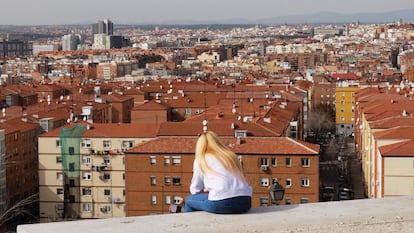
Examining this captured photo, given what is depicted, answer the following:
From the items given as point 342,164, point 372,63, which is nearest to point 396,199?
point 342,164

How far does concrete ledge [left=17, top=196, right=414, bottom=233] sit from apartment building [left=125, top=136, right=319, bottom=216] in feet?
30.6

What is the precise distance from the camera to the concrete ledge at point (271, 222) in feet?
9.54

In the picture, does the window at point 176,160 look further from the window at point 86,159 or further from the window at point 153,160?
the window at point 86,159

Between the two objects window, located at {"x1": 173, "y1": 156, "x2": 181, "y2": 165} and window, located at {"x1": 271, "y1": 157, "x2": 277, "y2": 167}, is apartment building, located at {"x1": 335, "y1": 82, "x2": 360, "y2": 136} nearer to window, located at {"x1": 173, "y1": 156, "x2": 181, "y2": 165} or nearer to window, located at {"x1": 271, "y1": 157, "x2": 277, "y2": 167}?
window, located at {"x1": 271, "y1": 157, "x2": 277, "y2": 167}

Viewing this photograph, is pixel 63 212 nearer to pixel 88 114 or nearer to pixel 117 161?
pixel 117 161

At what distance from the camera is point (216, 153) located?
318cm

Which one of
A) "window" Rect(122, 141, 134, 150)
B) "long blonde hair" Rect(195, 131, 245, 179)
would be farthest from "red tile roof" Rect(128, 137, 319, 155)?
"long blonde hair" Rect(195, 131, 245, 179)

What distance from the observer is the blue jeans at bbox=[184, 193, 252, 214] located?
3.12 metres

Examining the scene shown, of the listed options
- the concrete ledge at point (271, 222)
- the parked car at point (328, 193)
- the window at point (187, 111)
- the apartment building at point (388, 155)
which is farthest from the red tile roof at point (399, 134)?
the concrete ledge at point (271, 222)

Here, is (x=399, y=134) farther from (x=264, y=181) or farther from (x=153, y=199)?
(x=153, y=199)

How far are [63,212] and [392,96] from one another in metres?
11.6

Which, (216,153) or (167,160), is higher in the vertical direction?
(216,153)

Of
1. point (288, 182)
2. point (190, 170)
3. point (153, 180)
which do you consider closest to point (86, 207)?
point (153, 180)

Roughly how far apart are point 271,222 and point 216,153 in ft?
1.09
